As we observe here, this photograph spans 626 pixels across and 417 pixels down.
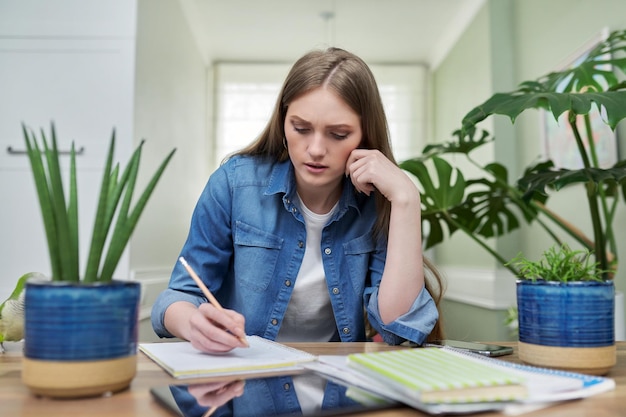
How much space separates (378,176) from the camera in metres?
1.17

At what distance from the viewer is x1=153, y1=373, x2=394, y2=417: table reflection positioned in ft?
1.75

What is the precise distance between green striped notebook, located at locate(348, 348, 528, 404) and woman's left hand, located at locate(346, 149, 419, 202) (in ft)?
1.72

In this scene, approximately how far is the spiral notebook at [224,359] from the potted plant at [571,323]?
11.9 inches

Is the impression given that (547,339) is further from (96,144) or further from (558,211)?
(558,211)

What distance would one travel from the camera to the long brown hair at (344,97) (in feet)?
4.04

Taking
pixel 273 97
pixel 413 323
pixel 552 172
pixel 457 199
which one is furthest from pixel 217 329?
pixel 273 97

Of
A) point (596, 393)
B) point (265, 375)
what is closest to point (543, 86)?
point (596, 393)

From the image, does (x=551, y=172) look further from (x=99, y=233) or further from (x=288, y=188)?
(x=99, y=233)

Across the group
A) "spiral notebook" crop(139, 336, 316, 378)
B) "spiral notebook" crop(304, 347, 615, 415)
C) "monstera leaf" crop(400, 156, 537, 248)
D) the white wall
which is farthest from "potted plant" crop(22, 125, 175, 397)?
the white wall

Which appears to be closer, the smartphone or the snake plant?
the snake plant

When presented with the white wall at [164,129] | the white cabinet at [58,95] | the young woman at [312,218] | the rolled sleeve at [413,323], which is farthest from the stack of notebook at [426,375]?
the white wall at [164,129]

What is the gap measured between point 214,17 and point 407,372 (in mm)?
4423

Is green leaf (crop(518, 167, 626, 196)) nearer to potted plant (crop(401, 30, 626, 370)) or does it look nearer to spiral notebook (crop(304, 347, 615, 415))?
potted plant (crop(401, 30, 626, 370))

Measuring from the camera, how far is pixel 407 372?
583mm
